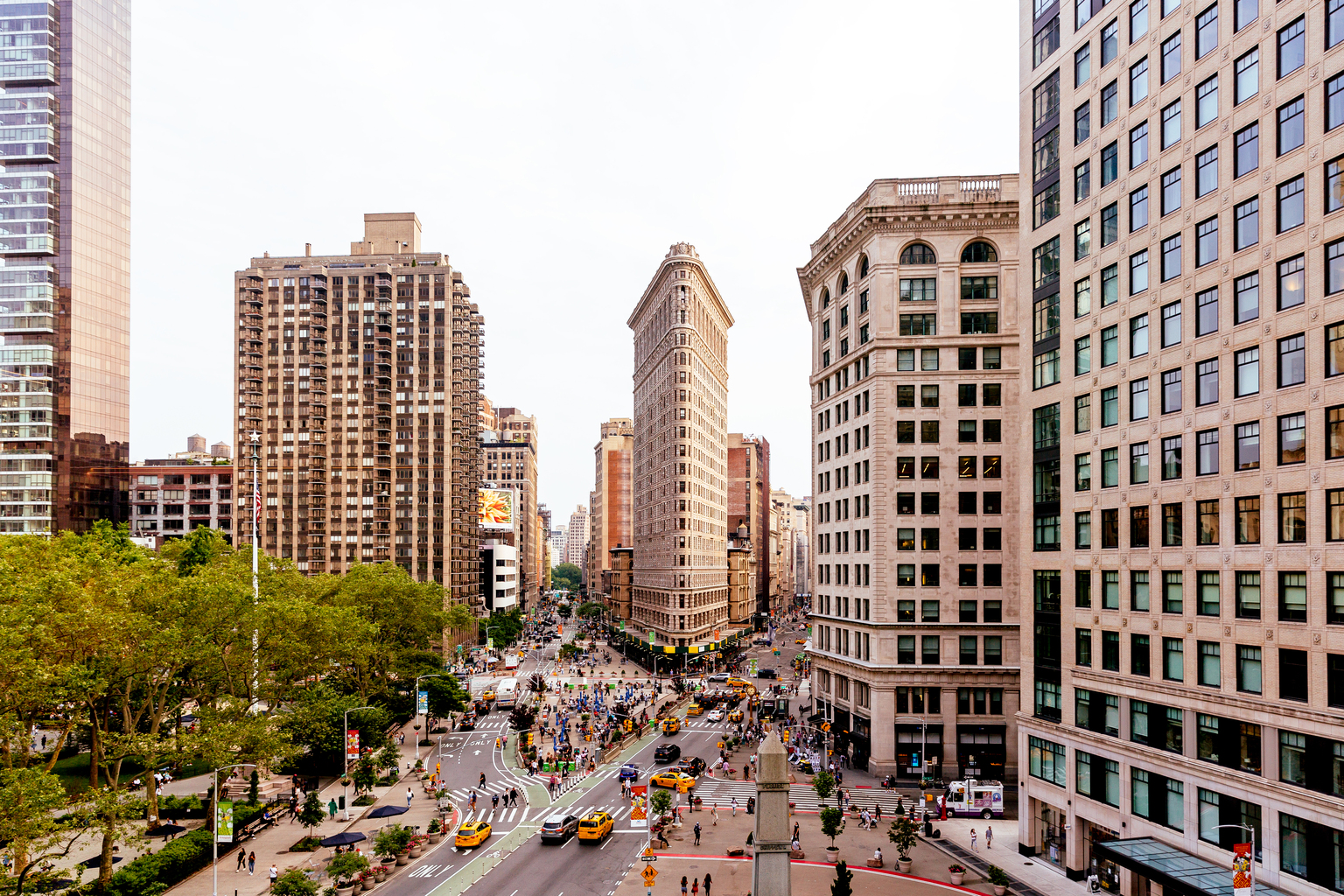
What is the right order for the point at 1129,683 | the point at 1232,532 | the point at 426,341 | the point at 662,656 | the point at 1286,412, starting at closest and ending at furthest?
the point at 1286,412
the point at 1232,532
the point at 1129,683
the point at 662,656
the point at 426,341

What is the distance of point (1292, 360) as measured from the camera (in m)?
33.8

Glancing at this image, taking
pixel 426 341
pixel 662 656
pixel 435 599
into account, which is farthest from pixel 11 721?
pixel 426 341

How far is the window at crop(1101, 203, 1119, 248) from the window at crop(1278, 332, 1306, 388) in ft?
38.3

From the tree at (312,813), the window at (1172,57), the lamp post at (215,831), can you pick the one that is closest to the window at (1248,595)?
the window at (1172,57)

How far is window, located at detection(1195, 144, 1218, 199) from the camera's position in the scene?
37844 mm

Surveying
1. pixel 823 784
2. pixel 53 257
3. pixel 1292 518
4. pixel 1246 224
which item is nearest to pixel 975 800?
pixel 823 784

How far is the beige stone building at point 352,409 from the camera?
15212cm

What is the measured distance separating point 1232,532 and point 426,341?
449 ft

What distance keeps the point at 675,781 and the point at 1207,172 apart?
48015mm

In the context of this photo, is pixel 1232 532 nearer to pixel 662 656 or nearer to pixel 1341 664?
pixel 1341 664

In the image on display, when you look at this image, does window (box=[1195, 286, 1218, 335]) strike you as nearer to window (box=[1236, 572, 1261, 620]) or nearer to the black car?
window (box=[1236, 572, 1261, 620])

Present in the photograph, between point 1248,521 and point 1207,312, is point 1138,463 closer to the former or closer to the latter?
point 1248,521

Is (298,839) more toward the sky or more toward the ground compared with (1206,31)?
more toward the ground

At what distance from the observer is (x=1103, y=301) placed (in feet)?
146
